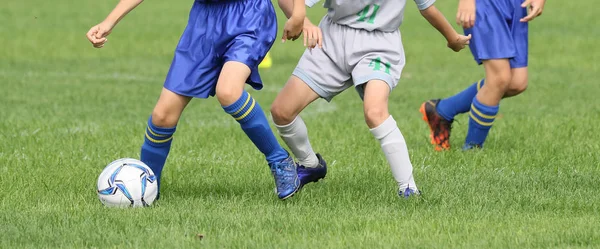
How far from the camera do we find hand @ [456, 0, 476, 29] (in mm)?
5949

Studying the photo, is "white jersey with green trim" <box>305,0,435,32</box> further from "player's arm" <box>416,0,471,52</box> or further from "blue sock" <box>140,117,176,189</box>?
"blue sock" <box>140,117,176,189</box>

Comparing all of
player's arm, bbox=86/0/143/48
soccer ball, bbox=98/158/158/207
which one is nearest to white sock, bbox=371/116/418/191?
soccer ball, bbox=98/158/158/207

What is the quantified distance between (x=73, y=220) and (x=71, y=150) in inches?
103

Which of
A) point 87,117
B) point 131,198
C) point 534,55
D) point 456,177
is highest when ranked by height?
point 131,198

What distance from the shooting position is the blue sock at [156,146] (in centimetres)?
565

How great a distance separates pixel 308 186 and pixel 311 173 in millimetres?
98

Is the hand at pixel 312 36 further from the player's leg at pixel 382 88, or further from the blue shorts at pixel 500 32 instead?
the blue shorts at pixel 500 32

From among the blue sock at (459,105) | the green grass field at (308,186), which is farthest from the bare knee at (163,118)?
→ the blue sock at (459,105)

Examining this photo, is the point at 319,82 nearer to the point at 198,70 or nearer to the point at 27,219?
the point at 198,70

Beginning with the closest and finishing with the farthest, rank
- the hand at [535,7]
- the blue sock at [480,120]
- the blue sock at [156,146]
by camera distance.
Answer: the blue sock at [156,146] < the hand at [535,7] < the blue sock at [480,120]

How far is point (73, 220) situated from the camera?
5035mm

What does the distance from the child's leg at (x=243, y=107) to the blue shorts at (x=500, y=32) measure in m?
2.20

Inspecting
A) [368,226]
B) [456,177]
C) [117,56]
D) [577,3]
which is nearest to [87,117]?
[456,177]

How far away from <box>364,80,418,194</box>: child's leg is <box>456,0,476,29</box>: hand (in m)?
0.66
